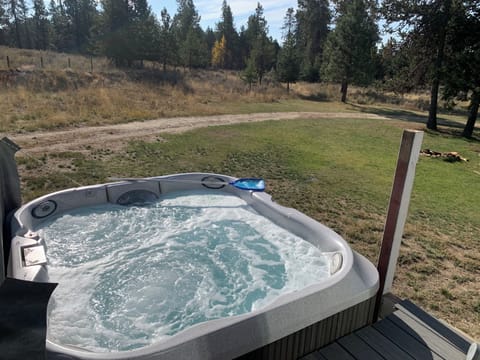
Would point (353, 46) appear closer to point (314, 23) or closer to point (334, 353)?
point (314, 23)

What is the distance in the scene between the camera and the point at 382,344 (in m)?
2.53

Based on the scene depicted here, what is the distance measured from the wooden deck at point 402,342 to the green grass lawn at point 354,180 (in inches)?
18.8

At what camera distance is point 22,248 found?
3332 mm

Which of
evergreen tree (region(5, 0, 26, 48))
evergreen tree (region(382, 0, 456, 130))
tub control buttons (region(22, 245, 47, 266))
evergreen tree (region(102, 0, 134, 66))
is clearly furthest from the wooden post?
evergreen tree (region(5, 0, 26, 48))

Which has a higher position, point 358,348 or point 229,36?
point 229,36

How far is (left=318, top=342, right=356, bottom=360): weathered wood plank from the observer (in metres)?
2.41

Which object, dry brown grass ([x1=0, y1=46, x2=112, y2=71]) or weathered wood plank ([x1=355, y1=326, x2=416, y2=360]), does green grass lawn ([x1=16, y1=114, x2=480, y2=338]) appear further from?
dry brown grass ([x1=0, y1=46, x2=112, y2=71])

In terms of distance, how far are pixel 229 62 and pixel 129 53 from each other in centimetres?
1692

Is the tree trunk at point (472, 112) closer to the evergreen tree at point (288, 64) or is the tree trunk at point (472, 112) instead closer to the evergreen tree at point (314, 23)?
the evergreen tree at point (288, 64)

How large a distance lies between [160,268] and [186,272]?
0.30 metres

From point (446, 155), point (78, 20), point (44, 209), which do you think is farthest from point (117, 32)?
point (44, 209)

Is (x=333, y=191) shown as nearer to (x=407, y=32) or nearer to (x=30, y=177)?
(x=30, y=177)

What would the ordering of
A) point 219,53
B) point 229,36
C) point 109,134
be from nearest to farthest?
point 109,134 < point 219,53 < point 229,36

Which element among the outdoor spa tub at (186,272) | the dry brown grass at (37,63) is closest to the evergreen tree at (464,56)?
the outdoor spa tub at (186,272)
